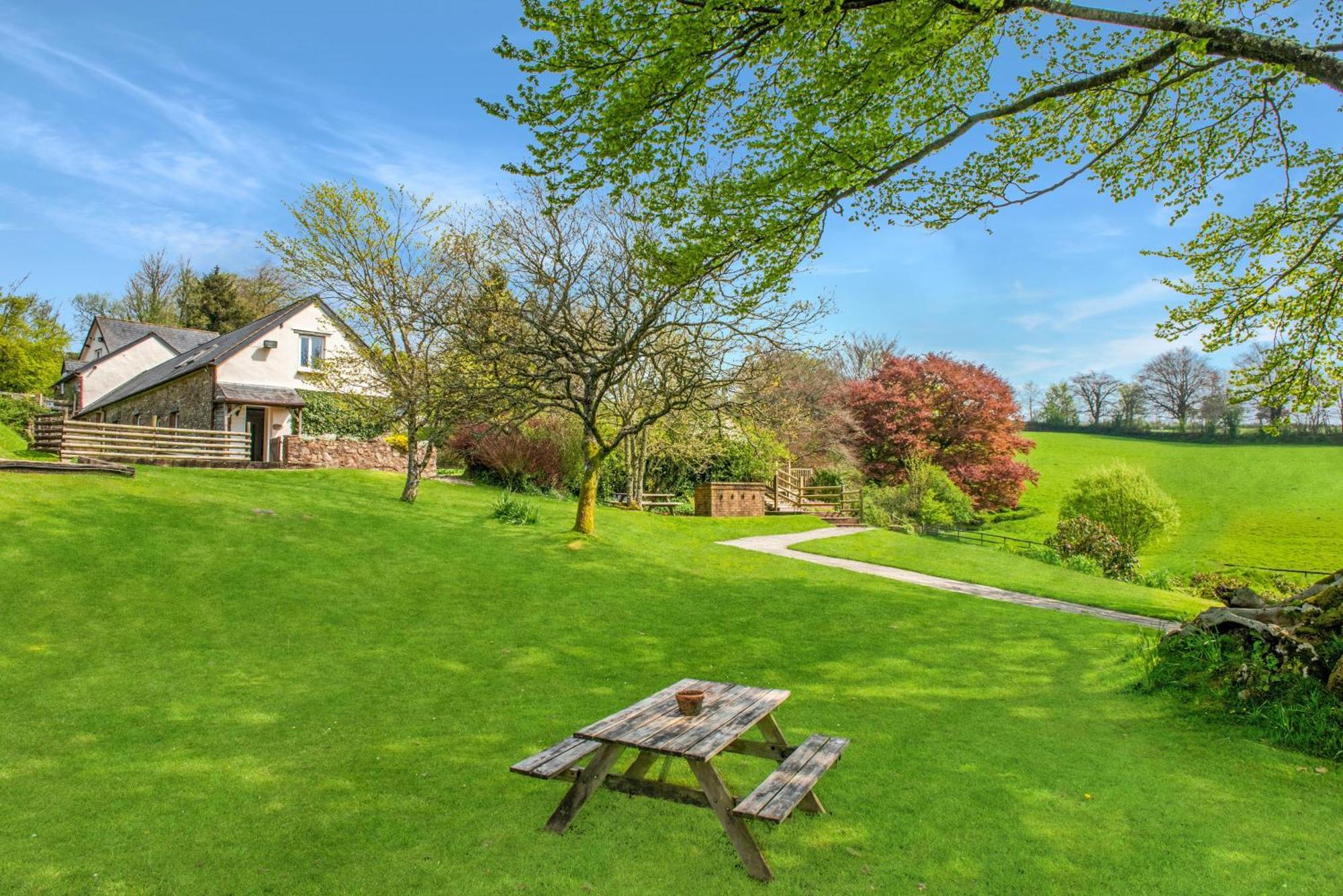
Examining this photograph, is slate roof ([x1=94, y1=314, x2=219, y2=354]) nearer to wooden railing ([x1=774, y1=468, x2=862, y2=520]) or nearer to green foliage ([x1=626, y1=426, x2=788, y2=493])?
green foliage ([x1=626, y1=426, x2=788, y2=493])

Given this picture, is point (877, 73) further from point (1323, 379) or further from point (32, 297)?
point (32, 297)

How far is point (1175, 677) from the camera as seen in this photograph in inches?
304

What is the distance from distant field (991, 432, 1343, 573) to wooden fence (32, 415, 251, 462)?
3628 centimetres

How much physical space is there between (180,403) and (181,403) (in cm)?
10

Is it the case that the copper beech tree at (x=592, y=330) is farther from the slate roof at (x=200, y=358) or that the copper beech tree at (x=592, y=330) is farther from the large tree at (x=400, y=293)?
the slate roof at (x=200, y=358)

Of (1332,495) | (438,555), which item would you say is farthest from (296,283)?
(1332,495)

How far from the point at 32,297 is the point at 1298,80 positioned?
49546 millimetres

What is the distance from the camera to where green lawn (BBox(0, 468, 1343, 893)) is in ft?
13.8

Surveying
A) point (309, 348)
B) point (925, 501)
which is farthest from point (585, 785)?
point (309, 348)

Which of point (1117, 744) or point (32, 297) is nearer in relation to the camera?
point (1117, 744)

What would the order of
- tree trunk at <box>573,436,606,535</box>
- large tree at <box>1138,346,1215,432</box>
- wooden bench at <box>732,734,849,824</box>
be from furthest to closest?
large tree at <box>1138,346,1215,432</box> → tree trunk at <box>573,436,606,535</box> → wooden bench at <box>732,734,849,824</box>

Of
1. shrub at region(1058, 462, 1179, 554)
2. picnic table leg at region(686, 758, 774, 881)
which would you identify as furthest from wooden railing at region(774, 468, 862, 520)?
picnic table leg at region(686, 758, 774, 881)

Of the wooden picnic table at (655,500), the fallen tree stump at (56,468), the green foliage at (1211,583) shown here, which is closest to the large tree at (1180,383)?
the green foliage at (1211,583)

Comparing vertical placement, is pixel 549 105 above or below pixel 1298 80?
below
